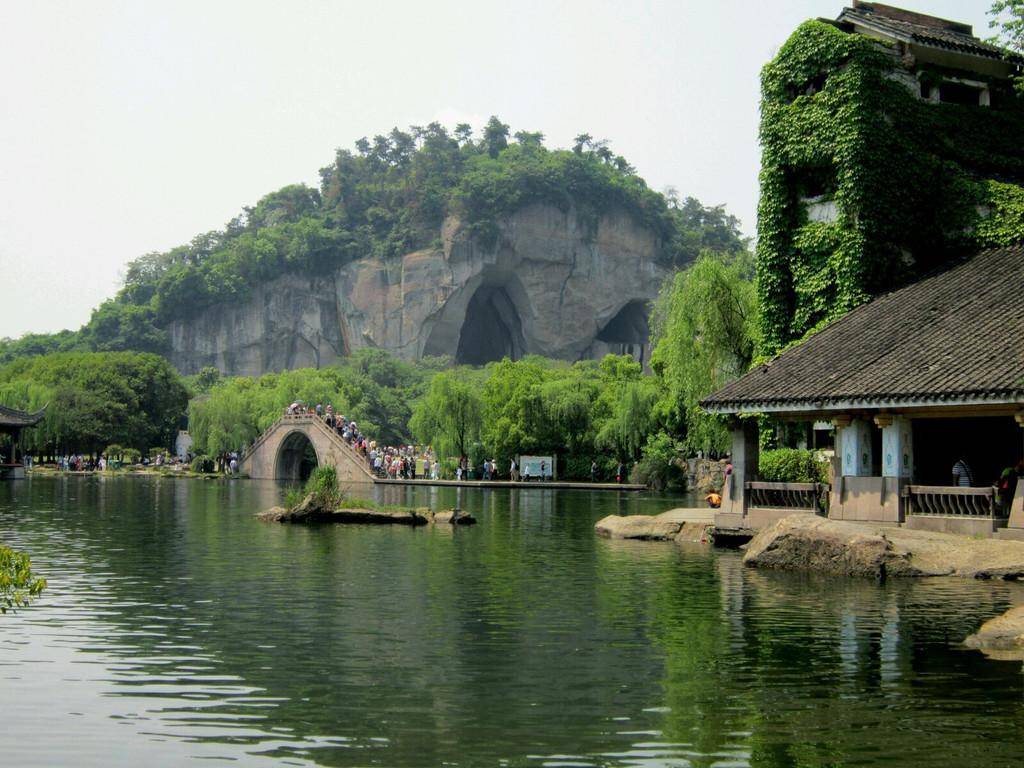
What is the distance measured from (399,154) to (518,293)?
32267mm

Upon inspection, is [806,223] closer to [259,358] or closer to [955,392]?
[955,392]

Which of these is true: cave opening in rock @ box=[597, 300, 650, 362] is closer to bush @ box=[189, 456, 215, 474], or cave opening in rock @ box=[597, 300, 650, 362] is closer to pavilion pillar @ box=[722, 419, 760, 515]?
bush @ box=[189, 456, 215, 474]

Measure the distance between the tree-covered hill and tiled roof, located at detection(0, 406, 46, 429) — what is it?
80.0m

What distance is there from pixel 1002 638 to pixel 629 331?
14881 cm

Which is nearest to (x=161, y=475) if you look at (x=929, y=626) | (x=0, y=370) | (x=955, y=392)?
(x=0, y=370)

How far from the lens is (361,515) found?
110 ft

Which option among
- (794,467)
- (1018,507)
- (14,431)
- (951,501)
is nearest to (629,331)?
(14,431)

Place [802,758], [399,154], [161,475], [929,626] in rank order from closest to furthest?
1. [802,758]
2. [929,626]
3. [161,475]
4. [399,154]

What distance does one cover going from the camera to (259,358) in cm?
15912

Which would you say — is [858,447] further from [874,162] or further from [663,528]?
[874,162]

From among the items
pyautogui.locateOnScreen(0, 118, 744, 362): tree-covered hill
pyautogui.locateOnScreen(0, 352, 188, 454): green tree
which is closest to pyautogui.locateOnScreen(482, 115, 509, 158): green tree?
pyautogui.locateOnScreen(0, 118, 744, 362): tree-covered hill

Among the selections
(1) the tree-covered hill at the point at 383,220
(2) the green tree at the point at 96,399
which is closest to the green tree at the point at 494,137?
(1) the tree-covered hill at the point at 383,220

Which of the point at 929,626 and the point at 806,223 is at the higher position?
the point at 806,223

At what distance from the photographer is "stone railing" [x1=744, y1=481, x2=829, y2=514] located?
87.1 feet
